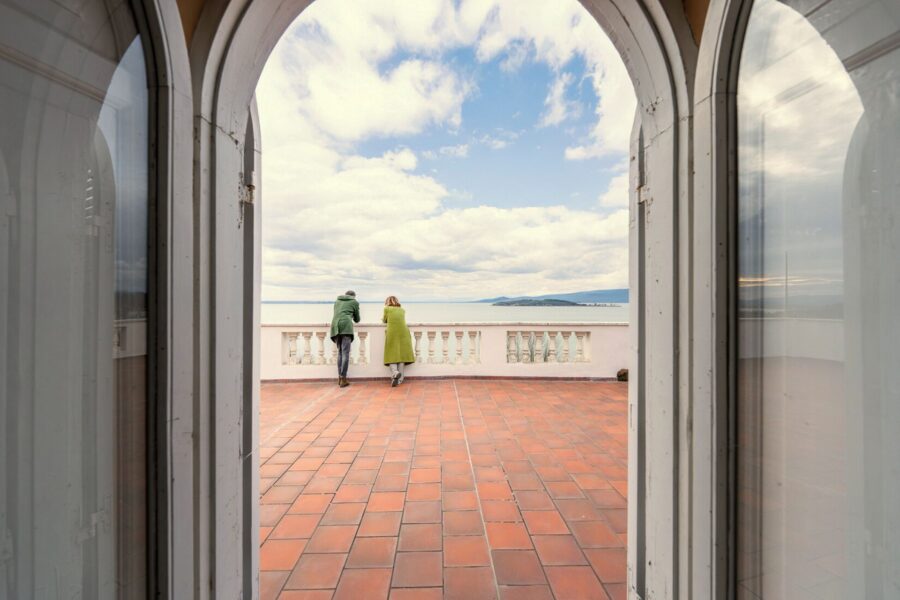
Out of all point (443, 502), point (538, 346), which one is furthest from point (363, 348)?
Answer: point (443, 502)

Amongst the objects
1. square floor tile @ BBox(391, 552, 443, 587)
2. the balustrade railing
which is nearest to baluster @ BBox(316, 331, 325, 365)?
the balustrade railing

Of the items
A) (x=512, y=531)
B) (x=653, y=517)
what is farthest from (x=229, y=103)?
(x=512, y=531)

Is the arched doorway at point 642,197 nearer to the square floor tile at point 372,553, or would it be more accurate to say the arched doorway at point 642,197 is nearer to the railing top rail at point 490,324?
the square floor tile at point 372,553

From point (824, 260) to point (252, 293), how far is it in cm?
166

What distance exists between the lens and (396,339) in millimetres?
6004

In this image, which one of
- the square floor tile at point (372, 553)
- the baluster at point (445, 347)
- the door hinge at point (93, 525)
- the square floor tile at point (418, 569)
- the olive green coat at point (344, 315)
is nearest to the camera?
the door hinge at point (93, 525)

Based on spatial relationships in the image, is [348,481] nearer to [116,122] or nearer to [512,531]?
[512,531]

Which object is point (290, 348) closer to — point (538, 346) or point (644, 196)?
point (538, 346)

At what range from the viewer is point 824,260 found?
2.64 feet

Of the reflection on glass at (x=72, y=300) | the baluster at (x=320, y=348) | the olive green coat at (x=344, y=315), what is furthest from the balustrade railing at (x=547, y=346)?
the reflection on glass at (x=72, y=300)

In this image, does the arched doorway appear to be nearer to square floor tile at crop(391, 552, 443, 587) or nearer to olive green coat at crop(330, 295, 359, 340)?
square floor tile at crop(391, 552, 443, 587)

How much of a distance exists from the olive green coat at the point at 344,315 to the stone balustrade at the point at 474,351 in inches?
17.4

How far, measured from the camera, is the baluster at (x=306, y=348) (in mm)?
6297

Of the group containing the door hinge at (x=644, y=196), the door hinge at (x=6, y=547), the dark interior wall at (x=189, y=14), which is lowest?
the door hinge at (x=6, y=547)
